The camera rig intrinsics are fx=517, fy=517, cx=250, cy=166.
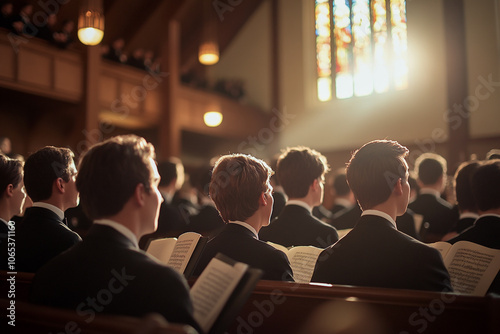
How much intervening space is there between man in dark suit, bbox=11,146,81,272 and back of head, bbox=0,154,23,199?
0.40 m

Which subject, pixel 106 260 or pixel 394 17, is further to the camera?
pixel 394 17

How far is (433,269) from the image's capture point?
1.99 m

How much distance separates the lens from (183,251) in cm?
235

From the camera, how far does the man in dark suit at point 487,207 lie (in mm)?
2773

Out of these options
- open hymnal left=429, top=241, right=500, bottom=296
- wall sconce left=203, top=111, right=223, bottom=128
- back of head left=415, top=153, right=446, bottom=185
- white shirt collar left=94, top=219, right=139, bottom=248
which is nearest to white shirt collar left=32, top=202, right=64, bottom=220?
white shirt collar left=94, top=219, right=139, bottom=248

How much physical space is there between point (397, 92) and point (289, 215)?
9460mm

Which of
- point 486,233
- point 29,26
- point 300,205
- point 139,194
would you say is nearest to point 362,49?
point 29,26

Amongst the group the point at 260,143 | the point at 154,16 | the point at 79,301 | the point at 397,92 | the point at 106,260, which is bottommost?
the point at 79,301

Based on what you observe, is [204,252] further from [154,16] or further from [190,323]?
[154,16]

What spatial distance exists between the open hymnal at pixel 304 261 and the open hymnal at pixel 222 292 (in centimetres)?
81

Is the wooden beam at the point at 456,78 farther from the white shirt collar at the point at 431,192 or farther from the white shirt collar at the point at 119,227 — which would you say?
the white shirt collar at the point at 119,227

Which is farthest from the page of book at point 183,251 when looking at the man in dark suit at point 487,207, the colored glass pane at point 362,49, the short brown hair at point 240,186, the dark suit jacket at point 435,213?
the colored glass pane at point 362,49

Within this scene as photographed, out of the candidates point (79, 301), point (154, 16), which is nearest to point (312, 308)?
point (79, 301)

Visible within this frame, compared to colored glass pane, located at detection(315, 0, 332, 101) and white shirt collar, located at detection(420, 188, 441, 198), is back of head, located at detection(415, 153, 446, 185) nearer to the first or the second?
white shirt collar, located at detection(420, 188, 441, 198)
